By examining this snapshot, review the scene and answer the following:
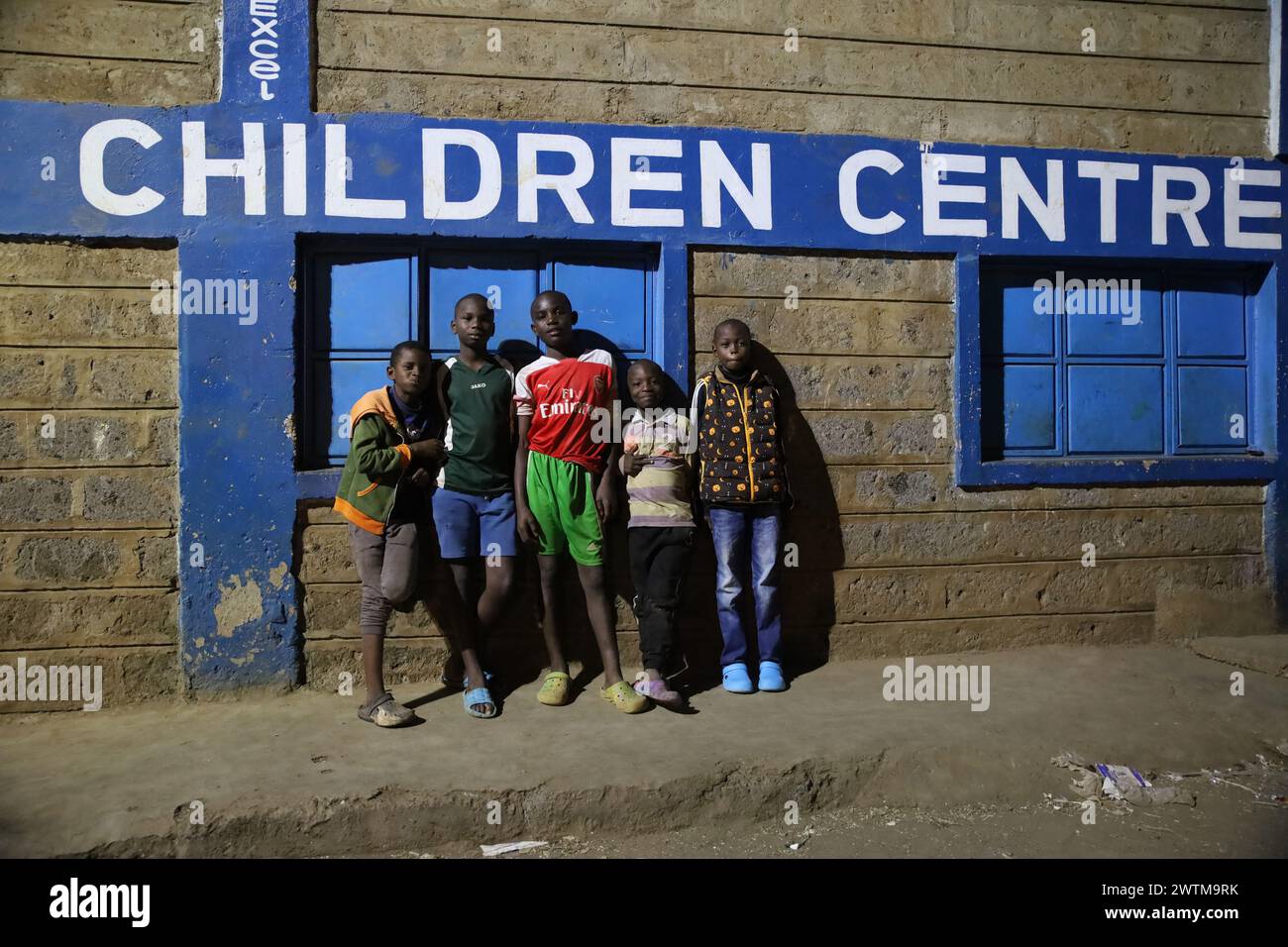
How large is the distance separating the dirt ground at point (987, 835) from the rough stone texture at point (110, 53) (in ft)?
12.4

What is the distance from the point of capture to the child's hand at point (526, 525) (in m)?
4.44

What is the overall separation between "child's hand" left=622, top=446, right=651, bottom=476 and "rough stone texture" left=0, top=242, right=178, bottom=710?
2.19m

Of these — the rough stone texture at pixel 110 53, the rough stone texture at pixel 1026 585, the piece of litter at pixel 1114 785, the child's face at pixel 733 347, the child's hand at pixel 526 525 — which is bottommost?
the piece of litter at pixel 1114 785

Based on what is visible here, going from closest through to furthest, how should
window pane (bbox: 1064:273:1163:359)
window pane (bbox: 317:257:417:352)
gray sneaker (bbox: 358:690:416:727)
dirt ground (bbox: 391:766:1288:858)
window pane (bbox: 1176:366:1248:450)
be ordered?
dirt ground (bbox: 391:766:1288:858) → gray sneaker (bbox: 358:690:416:727) → window pane (bbox: 317:257:417:352) → window pane (bbox: 1064:273:1163:359) → window pane (bbox: 1176:366:1248:450)

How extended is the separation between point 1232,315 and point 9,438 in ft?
22.1

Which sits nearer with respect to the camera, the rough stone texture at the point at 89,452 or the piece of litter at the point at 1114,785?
the piece of litter at the point at 1114,785

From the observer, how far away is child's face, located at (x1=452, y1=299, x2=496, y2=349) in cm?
452

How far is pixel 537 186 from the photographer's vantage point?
4.81 metres

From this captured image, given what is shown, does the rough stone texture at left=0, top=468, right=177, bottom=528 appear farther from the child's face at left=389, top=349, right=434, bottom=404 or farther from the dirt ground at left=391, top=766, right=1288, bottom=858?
the dirt ground at left=391, top=766, right=1288, bottom=858

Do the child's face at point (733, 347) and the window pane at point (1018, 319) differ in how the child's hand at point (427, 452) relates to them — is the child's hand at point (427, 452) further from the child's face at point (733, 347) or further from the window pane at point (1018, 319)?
the window pane at point (1018, 319)

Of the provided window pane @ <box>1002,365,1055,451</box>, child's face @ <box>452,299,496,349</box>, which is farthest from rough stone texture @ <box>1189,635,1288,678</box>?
→ child's face @ <box>452,299,496,349</box>

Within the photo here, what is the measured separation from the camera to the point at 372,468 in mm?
4207

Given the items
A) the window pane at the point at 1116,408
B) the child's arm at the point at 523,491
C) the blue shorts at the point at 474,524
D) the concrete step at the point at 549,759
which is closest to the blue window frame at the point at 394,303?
the child's arm at the point at 523,491

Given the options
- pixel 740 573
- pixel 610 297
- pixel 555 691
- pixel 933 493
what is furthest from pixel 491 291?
pixel 933 493
